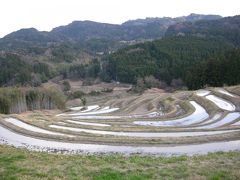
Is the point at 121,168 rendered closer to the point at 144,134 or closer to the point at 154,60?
the point at 144,134

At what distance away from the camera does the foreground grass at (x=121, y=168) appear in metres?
18.0

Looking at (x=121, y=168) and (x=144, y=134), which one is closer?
(x=121, y=168)

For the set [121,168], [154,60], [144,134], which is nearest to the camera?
[121,168]

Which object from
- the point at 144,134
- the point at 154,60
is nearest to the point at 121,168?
the point at 144,134

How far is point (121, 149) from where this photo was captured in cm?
2981

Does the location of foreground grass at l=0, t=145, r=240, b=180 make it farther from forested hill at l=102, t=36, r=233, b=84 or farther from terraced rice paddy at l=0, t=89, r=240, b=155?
forested hill at l=102, t=36, r=233, b=84

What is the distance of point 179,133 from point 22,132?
16401 millimetres

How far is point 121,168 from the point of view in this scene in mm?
19797

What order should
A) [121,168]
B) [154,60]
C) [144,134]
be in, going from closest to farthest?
[121,168], [144,134], [154,60]

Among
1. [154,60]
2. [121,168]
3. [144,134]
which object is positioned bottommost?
[154,60]

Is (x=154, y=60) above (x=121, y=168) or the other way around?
the other way around

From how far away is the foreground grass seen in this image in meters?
18.0

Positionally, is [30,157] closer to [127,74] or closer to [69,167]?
[69,167]

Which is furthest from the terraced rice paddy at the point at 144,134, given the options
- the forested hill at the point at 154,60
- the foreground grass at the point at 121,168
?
the forested hill at the point at 154,60
